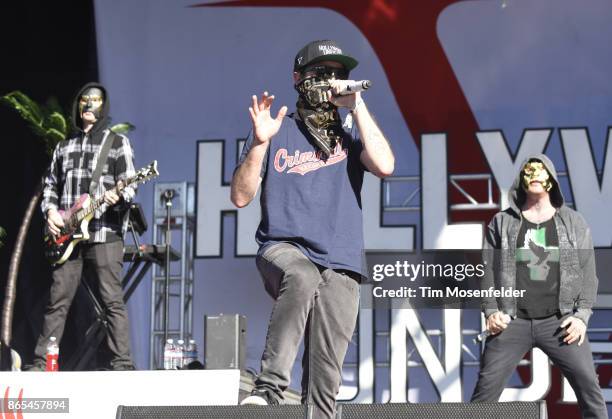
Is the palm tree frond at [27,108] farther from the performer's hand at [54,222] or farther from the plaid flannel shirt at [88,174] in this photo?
the performer's hand at [54,222]

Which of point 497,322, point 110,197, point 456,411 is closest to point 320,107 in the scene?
point 456,411

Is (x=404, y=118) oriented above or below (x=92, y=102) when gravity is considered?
above

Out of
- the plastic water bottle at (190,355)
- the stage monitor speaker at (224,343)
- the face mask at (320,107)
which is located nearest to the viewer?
the face mask at (320,107)

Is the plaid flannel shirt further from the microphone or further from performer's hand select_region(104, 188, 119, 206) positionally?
the microphone

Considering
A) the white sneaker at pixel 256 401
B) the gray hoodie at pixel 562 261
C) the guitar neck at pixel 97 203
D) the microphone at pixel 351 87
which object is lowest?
the white sneaker at pixel 256 401

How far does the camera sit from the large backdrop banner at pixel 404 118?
805cm

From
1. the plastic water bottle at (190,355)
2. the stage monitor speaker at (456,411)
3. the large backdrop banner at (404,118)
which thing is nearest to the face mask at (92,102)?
the plastic water bottle at (190,355)

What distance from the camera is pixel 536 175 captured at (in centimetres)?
546

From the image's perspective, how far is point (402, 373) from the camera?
7.95 m

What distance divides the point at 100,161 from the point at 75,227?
1.45ft

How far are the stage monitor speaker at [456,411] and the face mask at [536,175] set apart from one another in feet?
8.05

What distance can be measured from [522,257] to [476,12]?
3667 millimetres

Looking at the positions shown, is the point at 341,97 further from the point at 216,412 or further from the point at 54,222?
the point at 54,222

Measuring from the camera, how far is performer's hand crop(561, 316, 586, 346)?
5.11m
